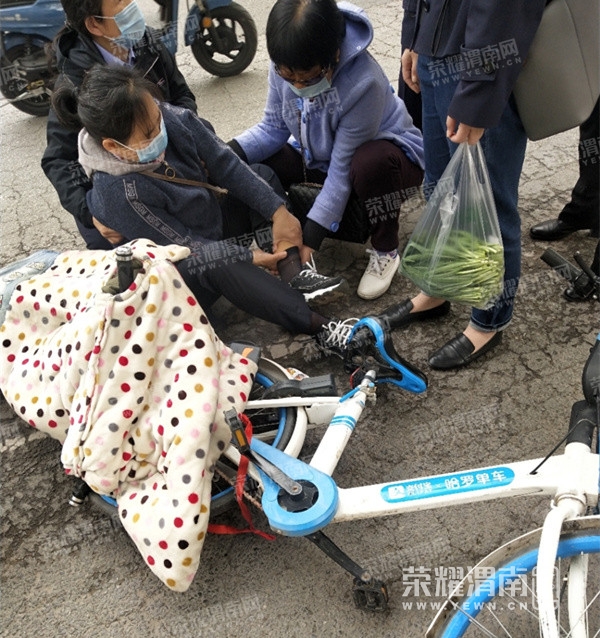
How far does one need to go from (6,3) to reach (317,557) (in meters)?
3.74

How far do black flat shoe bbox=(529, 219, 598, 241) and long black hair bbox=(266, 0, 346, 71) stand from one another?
112 centimetres

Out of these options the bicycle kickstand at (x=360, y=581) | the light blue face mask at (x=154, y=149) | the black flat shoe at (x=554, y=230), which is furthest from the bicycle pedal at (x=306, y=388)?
the black flat shoe at (x=554, y=230)

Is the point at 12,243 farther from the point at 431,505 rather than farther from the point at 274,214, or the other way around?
the point at 431,505

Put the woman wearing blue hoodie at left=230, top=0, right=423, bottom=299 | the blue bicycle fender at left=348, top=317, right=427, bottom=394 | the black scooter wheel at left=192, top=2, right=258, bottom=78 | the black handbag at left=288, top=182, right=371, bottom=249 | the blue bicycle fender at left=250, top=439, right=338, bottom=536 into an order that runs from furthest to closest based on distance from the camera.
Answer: the black scooter wheel at left=192, top=2, right=258, bottom=78
the black handbag at left=288, top=182, right=371, bottom=249
the woman wearing blue hoodie at left=230, top=0, right=423, bottom=299
the blue bicycle fender at left=348, top=317, right=427, bottom=394
the blue bicycle fender at left=250, top=439, right=338, bottom=536

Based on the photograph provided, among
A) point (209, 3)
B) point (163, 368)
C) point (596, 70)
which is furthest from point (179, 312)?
point (209, 3)

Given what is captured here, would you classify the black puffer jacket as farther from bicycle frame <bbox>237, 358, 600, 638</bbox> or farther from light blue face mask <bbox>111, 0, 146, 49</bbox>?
bicycle frame <bbox>237, 358, 600, 638</bbox>

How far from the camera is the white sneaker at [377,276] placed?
7.91ft

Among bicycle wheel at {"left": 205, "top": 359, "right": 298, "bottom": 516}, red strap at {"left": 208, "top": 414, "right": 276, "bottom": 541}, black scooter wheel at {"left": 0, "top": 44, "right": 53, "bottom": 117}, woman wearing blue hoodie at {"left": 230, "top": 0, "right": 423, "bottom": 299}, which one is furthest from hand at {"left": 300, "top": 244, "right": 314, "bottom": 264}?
black scooter wheel at {"left": 0, "top": 44, "right": 53, "bottom": 117}

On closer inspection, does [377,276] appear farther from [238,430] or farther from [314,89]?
[238,430]

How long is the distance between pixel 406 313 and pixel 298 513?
1053 mm

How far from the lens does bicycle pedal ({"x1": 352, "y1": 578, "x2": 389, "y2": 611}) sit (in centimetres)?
148

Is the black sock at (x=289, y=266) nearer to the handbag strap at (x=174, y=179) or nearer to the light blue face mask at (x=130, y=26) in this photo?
the handbag strap at (x=174, y=179)

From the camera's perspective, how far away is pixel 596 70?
158 centimetres

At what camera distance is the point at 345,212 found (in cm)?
244
